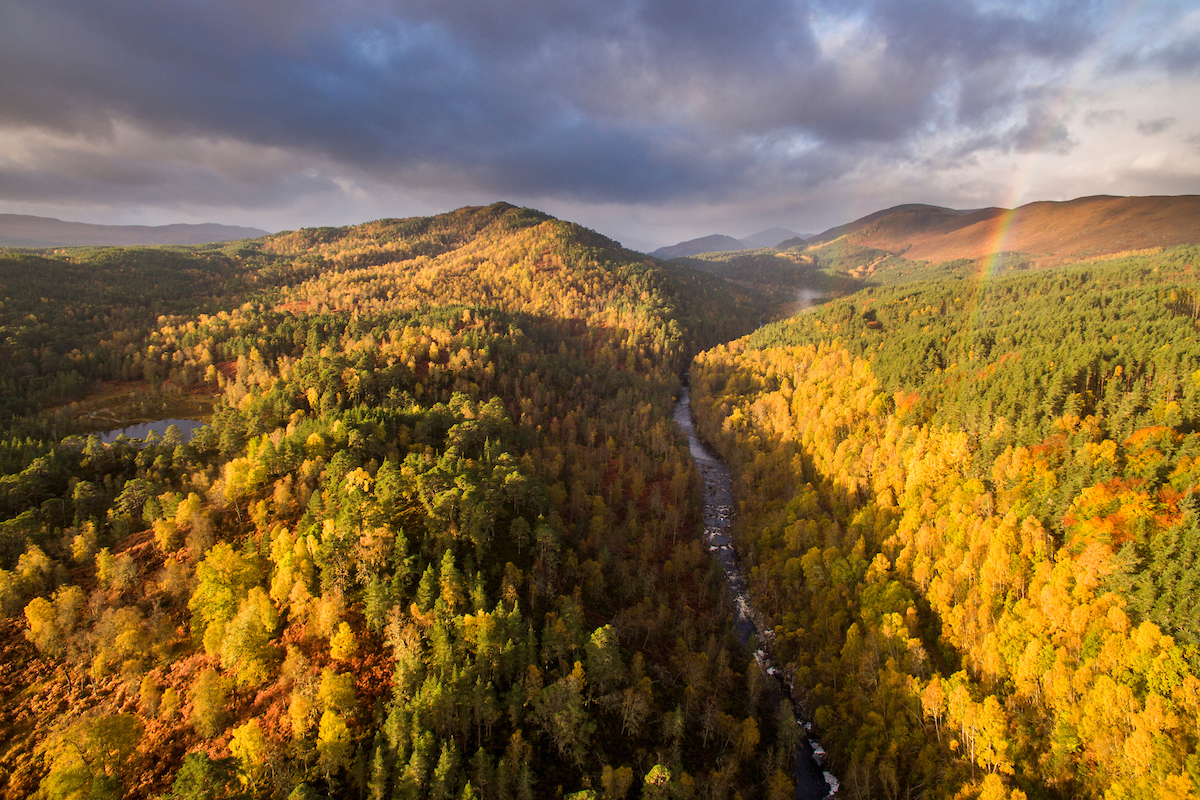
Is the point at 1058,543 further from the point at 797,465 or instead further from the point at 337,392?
the point at 337,392

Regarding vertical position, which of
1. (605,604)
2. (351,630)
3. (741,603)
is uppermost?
(351,630)

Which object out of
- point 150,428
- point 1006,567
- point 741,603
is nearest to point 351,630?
point 741,603

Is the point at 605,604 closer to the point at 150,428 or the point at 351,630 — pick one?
the point at 351,630

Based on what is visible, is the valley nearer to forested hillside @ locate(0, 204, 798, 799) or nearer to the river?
forested hillside @ locate(0, 204, 798, 799)

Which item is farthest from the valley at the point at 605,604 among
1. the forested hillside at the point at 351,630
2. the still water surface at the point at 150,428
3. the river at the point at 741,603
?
the still water surface at the point at 150,428

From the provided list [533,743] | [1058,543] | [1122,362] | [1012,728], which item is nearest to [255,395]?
[533,743]

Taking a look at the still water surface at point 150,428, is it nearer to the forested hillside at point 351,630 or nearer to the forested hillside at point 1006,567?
the forested hillside at point 351,630
